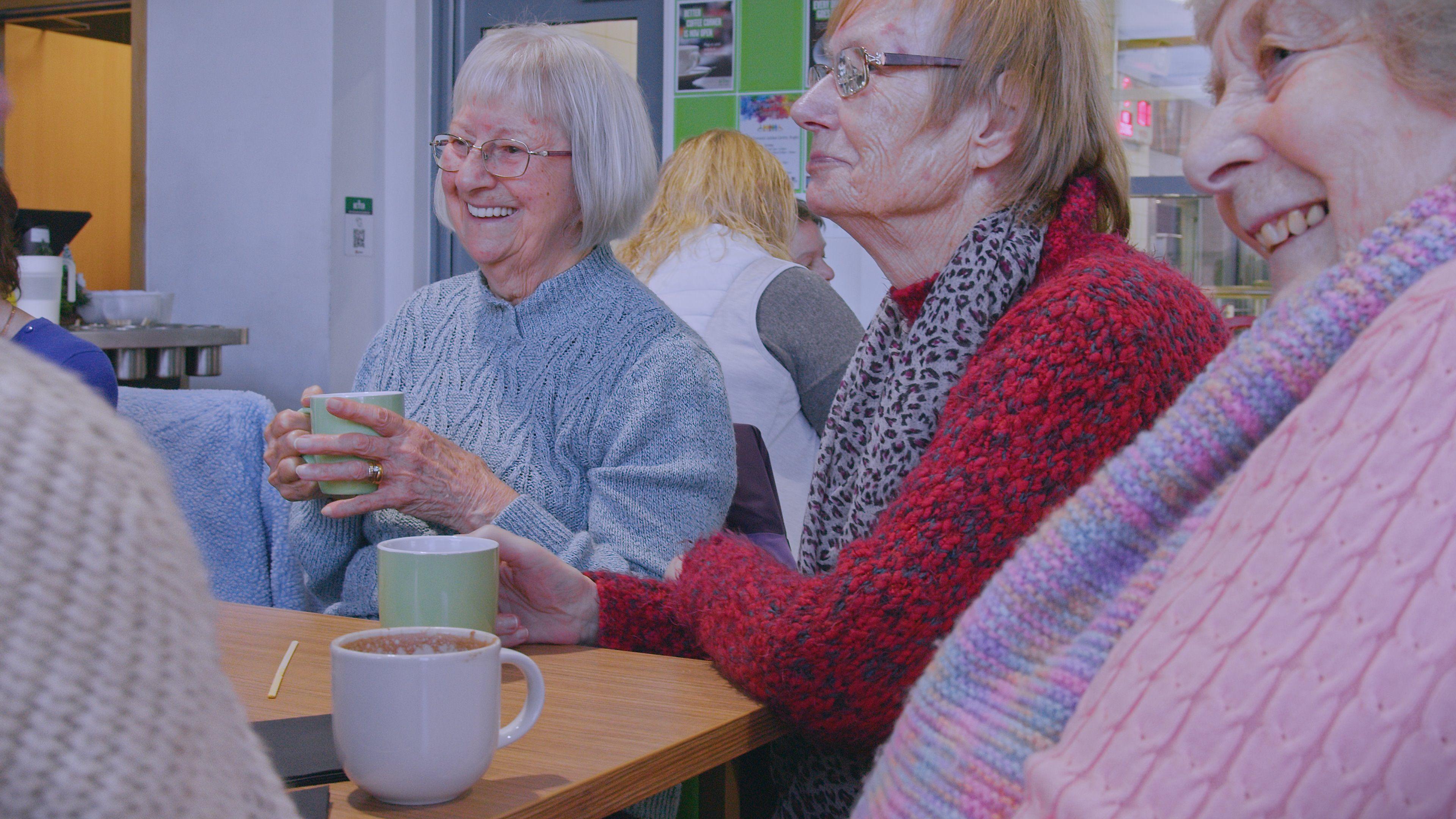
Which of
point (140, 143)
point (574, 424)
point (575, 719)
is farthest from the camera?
point (140, 143)

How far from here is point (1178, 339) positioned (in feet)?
3.14

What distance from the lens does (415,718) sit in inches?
28.4

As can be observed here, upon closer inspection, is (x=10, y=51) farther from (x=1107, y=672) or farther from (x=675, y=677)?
(x=1107, y=672)

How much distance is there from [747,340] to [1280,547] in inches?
73.8

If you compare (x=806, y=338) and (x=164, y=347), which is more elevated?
(x=806, y=338)

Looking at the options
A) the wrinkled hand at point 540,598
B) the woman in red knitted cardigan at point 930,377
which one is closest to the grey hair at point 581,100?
the woman in red knitted cardigan at point 930,377

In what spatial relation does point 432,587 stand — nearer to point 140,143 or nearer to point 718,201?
point 718,201

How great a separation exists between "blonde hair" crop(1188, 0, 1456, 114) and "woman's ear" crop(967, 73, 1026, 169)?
1.94 feet

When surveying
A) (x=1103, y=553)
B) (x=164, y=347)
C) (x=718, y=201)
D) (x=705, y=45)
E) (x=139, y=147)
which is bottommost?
(x=164, y=347)

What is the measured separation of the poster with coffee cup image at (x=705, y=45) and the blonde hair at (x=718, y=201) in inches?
46.8

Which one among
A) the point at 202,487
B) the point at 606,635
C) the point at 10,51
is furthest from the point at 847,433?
the point at 10,51

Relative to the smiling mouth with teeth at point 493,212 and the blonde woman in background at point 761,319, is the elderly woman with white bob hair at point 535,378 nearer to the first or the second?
the smiling mouth with teeth at point 493,212

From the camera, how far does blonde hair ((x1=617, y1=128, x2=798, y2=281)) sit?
258 cm

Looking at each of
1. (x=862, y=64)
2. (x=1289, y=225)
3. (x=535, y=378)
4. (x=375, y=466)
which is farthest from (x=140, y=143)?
(x=1289, y=225)
